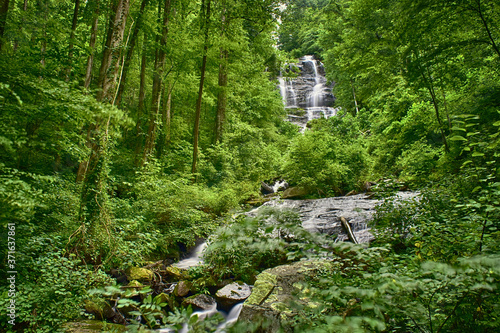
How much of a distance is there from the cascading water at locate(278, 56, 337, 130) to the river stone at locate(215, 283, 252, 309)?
74.0 ft

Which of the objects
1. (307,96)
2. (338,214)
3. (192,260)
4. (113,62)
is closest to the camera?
(113,62)

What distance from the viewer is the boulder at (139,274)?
200 inches

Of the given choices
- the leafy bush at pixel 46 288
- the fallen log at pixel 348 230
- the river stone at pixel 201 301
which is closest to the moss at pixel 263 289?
the river stone at pixel 201 301

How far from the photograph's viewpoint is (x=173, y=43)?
9.53 m

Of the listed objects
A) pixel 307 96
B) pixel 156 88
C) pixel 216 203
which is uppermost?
pixel 307 96

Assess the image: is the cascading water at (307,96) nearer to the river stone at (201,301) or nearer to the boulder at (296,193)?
the boulder at (296,193)

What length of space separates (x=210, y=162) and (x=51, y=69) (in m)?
7.37

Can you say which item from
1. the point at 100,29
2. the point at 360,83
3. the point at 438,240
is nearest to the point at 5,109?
the point at 438,240

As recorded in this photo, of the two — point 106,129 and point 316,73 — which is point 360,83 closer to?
point 316,73

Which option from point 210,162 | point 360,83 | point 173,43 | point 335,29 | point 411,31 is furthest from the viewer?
point 335,29

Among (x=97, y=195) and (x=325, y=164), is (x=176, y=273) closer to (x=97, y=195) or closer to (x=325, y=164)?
(x=97, y=195)

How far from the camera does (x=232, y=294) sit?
4.93 metres

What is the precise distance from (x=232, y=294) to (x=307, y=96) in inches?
1167

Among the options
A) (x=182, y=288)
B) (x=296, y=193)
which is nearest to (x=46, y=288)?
(x=182, y=288)
